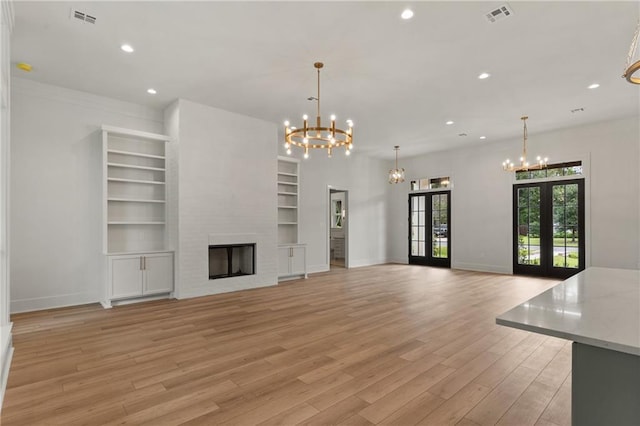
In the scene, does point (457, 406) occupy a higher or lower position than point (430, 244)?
lower

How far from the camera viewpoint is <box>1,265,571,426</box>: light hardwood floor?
2.20m

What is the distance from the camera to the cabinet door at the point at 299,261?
7.57 metres

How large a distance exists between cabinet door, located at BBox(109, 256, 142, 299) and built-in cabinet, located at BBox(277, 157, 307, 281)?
2894 mm

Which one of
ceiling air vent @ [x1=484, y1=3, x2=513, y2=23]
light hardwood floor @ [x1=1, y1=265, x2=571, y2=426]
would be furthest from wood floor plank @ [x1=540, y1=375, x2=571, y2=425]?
ceiling air vent @ [x1=484, y1=3, x2=513, y2=23]

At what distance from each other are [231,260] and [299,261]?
5.73ft

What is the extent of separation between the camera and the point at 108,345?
11.3 ft

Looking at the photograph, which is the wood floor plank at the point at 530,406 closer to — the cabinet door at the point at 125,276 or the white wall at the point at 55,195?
the cabinet door at the point at 125,276

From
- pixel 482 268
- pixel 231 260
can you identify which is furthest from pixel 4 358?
pixel 482 268

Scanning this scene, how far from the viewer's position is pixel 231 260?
6.53 metres

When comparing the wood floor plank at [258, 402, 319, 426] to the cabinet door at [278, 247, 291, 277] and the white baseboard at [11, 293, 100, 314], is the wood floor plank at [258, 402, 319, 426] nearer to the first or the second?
the white baseboard at [11, 293, 100, 314]

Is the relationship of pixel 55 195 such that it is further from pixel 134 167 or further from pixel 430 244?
pixel 430 244

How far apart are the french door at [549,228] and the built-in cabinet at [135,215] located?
8.23 meters

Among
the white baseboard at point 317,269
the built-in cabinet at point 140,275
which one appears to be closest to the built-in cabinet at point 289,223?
the white baseboard at point 317,269

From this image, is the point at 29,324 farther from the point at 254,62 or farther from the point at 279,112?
the point at 279,112
